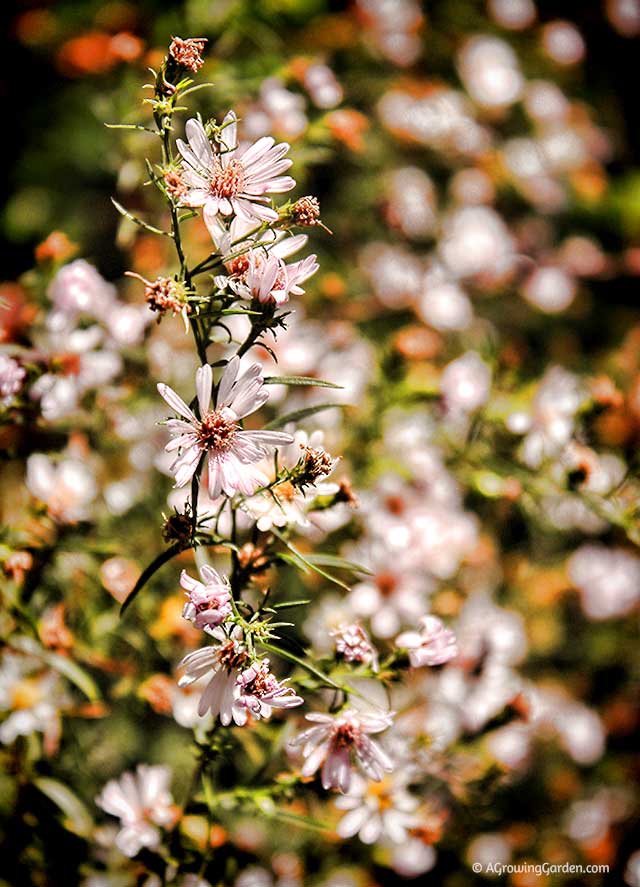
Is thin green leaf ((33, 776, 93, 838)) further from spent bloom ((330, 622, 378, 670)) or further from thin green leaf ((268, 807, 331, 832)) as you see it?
spent bloom ((330, 622, 378, 670))

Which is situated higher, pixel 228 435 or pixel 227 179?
pixel 227 179

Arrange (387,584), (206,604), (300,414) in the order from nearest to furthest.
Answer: (206,604), (300,414), (387,584)

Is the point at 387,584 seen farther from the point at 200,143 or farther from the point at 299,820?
the point at 200,143

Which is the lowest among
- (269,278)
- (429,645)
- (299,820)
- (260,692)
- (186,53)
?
(299,820)

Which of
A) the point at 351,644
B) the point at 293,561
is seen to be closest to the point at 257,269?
the point at 293,561

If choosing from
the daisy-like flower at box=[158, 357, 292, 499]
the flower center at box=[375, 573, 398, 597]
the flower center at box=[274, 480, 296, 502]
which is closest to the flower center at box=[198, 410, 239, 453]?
the daisy-like flower at box=[158, 357, 292, 499]

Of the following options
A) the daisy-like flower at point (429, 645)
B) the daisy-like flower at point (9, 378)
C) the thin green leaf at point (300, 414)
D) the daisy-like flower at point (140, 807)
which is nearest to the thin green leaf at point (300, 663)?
the daisy-like flower at point (429, 645)
